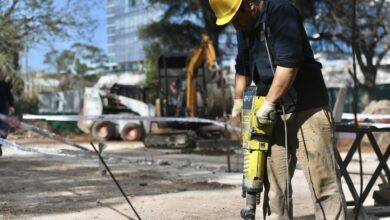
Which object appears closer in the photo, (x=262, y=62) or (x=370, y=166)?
(x=262, y=62)

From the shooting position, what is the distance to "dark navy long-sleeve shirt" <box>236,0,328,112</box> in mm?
3791

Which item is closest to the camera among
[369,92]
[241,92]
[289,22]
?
[289,22]

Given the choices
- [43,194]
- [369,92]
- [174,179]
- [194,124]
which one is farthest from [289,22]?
[369,92]

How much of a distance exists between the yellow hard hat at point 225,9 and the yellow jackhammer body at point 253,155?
1.98ft

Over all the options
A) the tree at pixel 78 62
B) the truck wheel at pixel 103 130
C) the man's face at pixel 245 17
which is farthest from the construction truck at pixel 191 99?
the tree at pixel 78 62

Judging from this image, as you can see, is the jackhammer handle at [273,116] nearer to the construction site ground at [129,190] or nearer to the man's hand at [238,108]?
the man's hand at [238,108]

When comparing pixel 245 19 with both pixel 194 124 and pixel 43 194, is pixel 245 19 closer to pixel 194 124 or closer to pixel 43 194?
pixel 43 194

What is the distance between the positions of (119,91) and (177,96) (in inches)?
213

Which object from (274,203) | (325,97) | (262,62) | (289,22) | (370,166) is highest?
(289,22)

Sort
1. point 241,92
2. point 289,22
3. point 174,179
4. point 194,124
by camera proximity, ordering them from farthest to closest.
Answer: point 194,124, point 174,179, point 241,92, point 289,22

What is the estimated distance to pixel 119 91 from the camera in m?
24.3

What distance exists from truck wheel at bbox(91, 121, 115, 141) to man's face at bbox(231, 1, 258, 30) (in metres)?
18.9

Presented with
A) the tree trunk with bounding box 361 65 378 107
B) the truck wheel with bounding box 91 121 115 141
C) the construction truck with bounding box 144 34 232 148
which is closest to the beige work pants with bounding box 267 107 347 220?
the construction truck with bounding box 144 34 232 148

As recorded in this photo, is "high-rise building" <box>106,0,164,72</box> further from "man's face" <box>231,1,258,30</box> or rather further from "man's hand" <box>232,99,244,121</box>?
"man's face" <box>231,1,258,30</box>
